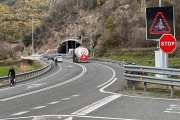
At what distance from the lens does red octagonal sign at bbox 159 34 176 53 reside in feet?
59.7

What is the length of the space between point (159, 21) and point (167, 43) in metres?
1.37

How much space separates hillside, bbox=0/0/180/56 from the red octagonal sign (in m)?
66.3

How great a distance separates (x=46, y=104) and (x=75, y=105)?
124 cm

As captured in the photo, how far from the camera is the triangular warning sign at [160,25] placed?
19156mm

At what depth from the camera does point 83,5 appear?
14338 cm

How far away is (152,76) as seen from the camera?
1861 cm

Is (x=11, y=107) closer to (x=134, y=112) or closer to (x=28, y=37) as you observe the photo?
(x=134, y=112)

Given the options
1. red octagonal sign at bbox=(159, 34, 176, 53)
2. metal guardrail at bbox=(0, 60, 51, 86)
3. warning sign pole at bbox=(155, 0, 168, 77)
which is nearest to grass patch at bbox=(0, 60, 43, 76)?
metal guardrail at bbox=(0, 60, 51, 86)

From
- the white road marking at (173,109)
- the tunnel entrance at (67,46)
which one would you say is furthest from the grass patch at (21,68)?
A: the tunnel entrance at (67,46)

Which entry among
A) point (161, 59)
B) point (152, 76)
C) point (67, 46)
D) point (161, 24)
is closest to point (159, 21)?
point (161, 24)

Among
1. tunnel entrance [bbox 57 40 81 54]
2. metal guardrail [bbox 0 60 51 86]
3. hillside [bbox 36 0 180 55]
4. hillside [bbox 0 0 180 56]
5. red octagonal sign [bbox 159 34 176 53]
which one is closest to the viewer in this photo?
red octagonal sign [bbox 159 34 176 53]

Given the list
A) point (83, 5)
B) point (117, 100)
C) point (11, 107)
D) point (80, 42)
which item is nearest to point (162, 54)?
point (117, 100)

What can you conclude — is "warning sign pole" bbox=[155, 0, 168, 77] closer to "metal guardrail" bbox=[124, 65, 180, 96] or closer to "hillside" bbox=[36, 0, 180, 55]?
"metal guardrail" bbox=[124, 65, 180, 96]

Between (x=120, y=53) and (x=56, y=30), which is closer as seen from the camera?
(x=120, y=53)
